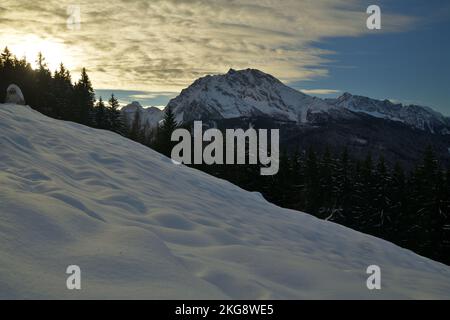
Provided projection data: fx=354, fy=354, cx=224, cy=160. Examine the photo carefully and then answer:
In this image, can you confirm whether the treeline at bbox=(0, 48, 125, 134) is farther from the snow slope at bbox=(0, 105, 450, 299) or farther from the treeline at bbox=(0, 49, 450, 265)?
the snow slope at bbox=(0, 105, 450, 299)

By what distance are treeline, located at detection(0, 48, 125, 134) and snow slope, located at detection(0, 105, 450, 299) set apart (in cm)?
4532

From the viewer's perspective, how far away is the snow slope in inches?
190

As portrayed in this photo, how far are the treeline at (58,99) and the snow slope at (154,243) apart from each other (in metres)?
45.3

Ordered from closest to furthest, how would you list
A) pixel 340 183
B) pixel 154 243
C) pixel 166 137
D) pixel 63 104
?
pixel 154 243 < pixel 166 137 < pixel 340 183 < pixel 63 104

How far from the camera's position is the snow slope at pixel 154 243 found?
4828mm

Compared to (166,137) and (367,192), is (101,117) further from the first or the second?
(367,192)

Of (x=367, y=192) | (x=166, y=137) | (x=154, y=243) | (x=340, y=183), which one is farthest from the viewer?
(x=340, y=183)

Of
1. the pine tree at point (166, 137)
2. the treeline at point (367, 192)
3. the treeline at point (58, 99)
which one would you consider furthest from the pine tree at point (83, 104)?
the pine tree at point (166, 137)

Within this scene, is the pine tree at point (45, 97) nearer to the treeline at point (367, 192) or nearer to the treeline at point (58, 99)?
the treeline at point (58, 99)

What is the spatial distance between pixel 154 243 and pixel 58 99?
184 feet

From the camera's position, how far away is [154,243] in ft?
20.2

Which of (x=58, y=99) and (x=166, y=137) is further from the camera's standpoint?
(x=58, y=99)

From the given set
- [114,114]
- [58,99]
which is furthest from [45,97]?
[114,114]
